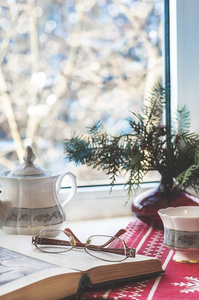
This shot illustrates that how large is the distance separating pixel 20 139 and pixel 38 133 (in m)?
0.05

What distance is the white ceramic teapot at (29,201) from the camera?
0.88 metres

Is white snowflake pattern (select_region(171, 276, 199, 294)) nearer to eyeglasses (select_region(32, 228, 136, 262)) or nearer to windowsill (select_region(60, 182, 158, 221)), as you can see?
eyeglasses (select_region(32, 228, 136, 262))

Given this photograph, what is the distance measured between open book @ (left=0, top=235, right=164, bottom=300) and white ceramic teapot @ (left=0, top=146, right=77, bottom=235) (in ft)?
0.23

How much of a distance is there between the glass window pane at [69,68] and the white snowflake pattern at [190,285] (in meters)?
0.61

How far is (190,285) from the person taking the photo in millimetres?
689

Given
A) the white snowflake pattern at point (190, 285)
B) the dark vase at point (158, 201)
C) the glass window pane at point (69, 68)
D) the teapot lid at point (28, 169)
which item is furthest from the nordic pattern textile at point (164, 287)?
the glass window pane at point (69, 68)

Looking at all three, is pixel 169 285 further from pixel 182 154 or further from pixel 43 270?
pixel 182 154

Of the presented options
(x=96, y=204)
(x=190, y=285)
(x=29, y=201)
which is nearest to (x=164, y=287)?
(x=190, y=285)

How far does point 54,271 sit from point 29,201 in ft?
0.86

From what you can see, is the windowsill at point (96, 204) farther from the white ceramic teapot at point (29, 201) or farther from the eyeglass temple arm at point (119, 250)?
the eyeglass temple arm at point (119, 250)

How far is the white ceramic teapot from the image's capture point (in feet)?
2.89

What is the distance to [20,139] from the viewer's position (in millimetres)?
1241

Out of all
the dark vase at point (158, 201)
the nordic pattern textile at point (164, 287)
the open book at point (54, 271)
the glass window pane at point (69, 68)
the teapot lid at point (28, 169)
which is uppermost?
the glass window pane at point (69, 68)

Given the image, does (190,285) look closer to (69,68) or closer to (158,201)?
(158,201)
